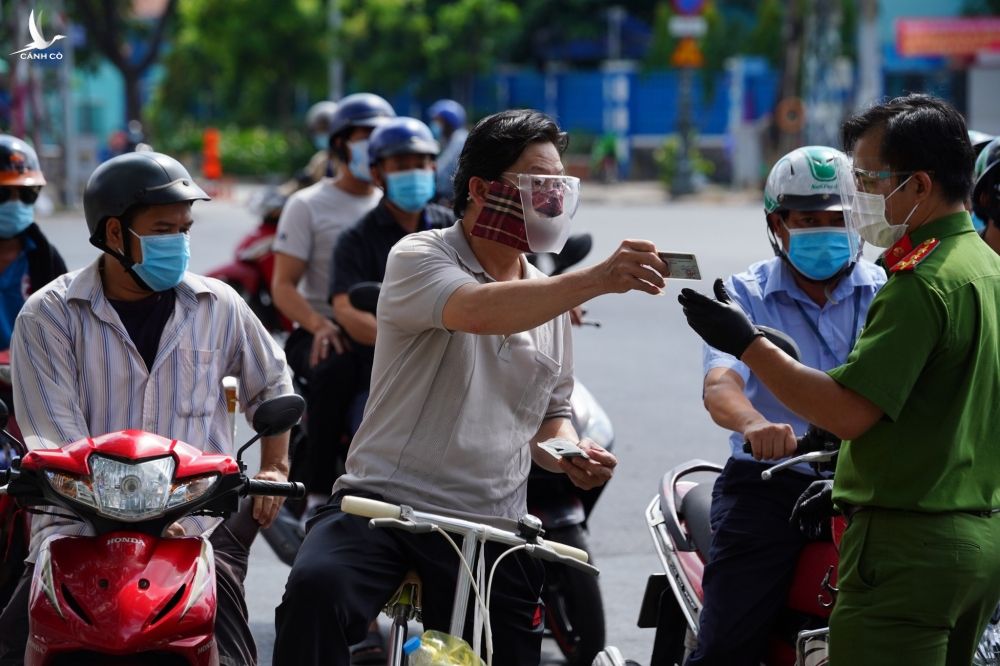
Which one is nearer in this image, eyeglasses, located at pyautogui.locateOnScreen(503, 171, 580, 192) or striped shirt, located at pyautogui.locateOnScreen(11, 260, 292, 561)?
eyeglasses, located at pyautogui.locateOnScreen(503, 171, 580, 192)

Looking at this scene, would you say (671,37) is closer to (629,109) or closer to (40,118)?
(629,109)

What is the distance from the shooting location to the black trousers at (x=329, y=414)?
6.17 meters

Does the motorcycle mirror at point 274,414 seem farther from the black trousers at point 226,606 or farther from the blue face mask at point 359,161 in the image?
the blue face mask at point 359,161

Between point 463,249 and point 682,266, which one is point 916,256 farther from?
point 463,249

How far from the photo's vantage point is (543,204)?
11.7 ft

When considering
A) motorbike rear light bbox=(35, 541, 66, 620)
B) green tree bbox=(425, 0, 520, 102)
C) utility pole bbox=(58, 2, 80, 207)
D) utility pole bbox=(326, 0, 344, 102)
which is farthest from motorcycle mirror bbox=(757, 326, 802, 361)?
green tree bbox=(425, 0, 520, 102)

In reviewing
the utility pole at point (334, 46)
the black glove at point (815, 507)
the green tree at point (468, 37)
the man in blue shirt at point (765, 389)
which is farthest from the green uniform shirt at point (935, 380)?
the green tree at point (468, 37)

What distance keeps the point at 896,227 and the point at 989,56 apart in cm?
3652

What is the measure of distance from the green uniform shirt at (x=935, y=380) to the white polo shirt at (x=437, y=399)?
0.92m

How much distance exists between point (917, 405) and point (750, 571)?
1.08 metres

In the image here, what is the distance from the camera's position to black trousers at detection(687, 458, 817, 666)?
3.89m

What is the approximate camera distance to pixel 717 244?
66.1ft

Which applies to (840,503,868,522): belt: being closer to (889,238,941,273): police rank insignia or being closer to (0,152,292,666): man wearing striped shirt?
(889,238,941,273): police rank insignia

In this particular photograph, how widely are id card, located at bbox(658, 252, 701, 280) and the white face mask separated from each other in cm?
42
